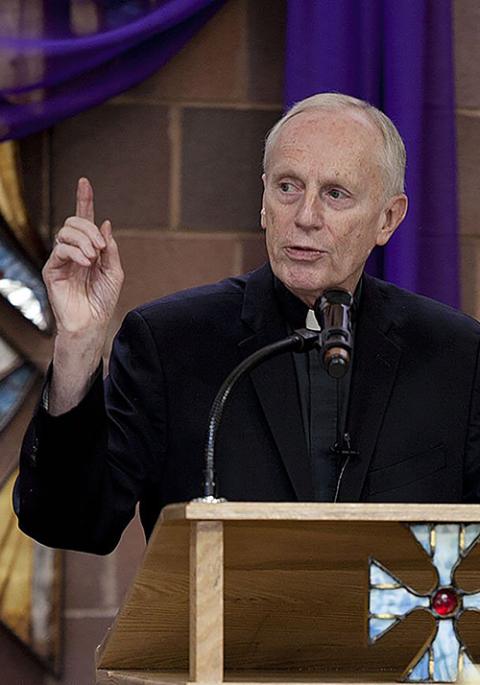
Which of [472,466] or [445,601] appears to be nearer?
[445,601]

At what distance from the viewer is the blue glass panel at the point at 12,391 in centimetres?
322

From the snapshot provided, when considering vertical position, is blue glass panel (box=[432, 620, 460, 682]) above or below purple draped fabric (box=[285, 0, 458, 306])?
below

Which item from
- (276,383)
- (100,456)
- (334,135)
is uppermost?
(334,135)

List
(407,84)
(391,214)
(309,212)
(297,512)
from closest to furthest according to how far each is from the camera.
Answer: (297,512), (309,212), (391,214), (407,84)

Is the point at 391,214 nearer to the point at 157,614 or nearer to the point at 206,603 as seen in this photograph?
the point at 157,614

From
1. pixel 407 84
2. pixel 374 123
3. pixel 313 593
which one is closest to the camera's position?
pixel 313 593

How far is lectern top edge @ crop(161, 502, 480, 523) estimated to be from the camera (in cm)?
152

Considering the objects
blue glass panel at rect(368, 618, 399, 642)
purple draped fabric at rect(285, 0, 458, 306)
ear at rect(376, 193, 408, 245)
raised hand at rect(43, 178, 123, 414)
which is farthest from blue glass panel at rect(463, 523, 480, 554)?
purple draped fabric at rect(285, 0, 458, 306)

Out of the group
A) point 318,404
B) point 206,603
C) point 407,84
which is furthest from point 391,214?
point 206,603

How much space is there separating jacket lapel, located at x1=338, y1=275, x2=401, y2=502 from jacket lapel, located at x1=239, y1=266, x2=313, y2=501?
88 millimetres

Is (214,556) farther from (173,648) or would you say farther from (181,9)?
(181,9)

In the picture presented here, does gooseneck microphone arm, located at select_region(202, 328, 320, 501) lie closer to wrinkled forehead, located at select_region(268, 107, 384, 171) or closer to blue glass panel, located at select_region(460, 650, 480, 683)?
blue glass panel, located at select_region(460, 650, 480, 683)

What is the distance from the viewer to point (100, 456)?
7.04ft

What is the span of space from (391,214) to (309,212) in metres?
0.31
